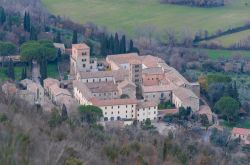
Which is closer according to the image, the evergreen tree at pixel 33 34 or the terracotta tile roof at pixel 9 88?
the terracotta tile roof at pixel 9 88

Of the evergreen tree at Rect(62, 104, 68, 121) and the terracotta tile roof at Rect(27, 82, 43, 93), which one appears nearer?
the evergreen tree at Rect(62, 104, 68, 121)

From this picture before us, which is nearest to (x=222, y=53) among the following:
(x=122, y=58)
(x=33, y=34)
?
(x=122, y=58)

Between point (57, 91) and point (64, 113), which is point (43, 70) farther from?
point (64, 113)

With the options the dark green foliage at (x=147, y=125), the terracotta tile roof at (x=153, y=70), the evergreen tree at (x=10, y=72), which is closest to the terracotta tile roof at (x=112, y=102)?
the dark green foliage at (x=147, y=125)

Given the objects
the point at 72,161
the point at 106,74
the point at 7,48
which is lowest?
the point at 72,161

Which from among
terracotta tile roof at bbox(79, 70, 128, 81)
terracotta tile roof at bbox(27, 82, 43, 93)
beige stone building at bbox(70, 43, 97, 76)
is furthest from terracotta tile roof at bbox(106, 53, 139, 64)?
terracotta tile roof at bbox(27, 82, 43, 93)

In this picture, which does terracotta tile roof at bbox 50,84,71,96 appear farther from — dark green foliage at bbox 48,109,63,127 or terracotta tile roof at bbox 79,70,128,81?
dark green foliage at bbox 48,109,63,127

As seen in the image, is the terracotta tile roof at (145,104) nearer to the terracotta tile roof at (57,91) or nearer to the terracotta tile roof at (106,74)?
the terracotta tile roof at (106,74)
